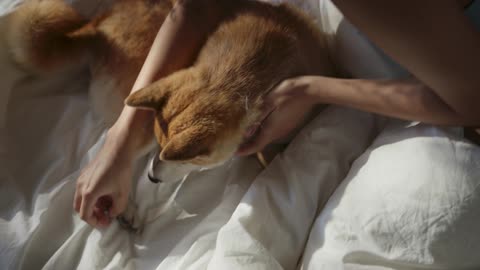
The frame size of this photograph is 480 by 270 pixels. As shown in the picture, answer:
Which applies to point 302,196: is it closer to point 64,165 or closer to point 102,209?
point 102,209

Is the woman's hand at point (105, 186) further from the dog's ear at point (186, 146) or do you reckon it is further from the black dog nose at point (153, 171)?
the dog's ear at point (186, 146)

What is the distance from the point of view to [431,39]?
60 centimetres

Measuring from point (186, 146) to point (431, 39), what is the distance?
0.45 meters

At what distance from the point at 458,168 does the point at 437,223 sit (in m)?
0.11

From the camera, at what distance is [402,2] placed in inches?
22.3

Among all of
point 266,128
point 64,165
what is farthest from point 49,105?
point 266,128

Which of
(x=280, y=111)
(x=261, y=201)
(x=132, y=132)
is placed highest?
(x=132, y=132)

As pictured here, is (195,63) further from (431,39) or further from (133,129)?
(431,39)

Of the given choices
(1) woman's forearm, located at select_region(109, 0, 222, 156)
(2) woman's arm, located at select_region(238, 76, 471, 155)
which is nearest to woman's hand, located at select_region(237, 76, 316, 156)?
(2) woman's arm, located at select_region(238, 76, 471, 155)

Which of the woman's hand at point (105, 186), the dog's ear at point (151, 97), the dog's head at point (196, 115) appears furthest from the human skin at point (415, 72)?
the woman's hand at point (105, 186)

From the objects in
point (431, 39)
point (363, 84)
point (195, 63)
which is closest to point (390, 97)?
point (363, 84)

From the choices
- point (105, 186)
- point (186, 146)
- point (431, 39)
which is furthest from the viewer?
point (105, 186)

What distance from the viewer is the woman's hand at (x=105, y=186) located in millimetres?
833

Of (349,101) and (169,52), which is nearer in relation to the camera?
(349,101)
